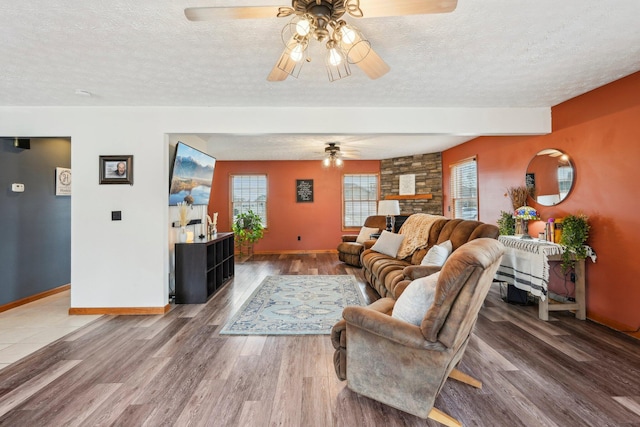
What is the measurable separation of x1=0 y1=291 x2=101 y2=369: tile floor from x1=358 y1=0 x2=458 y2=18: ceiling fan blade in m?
3.72

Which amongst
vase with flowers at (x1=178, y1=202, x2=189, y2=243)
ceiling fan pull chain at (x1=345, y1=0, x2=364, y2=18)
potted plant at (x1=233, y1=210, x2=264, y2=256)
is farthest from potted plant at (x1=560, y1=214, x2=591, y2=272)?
potted plant at (x1=233, y1=210, x2=264, y2=256)

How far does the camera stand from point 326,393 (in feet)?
6.70

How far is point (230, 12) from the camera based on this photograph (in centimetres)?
152

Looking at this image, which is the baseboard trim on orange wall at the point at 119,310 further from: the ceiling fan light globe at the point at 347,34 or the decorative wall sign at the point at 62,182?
the ceiling fan light globe at the point at 347,34

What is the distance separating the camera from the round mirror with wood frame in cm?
358

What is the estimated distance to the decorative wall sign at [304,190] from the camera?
312 inches

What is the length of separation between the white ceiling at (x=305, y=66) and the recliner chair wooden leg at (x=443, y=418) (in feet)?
7.98

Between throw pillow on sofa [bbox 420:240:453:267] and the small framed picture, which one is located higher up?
the small framed picture

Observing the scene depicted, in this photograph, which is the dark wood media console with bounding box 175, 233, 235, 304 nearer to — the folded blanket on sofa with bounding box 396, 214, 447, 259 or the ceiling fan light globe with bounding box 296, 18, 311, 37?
the folded blanket on sofa with bounding box 396, 214, 447, 259

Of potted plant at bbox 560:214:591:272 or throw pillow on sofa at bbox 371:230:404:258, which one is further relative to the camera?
throw pillow on sofa at bbox 371:230:404:258

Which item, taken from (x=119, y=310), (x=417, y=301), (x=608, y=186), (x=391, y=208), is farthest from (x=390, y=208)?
(x=119, y=310)

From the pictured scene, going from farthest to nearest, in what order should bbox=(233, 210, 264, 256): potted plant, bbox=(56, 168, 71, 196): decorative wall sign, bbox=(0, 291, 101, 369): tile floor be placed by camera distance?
bbox=(233, 210, 264, 256): potted plant
bbox=(56, 168, 71, 196): decorative wall sign
bbox=(0, 291, 101, 369): tile floor

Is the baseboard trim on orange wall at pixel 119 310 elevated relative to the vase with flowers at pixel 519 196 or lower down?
lower down

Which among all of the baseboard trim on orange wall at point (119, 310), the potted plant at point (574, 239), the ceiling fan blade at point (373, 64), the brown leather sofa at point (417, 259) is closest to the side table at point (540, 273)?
the potted plant at point (574, 239)
